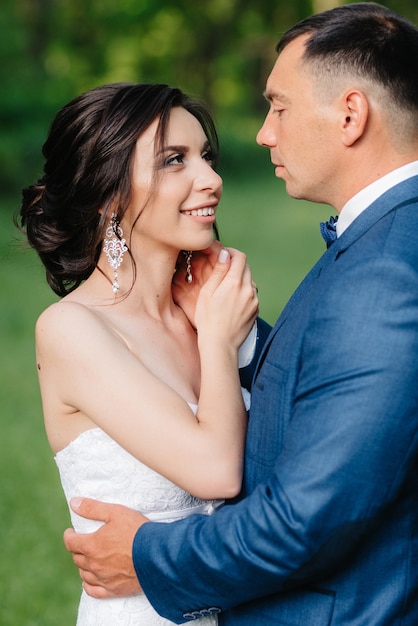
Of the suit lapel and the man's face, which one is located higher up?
the man's face

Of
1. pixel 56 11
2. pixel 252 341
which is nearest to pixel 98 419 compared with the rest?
pixel 252 341

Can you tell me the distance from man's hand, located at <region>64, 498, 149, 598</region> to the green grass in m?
1.19

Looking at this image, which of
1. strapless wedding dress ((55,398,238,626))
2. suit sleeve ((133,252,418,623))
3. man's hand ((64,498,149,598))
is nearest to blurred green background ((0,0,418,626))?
strapless wedding dress ((55,398,238,626))

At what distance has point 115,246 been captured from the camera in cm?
294

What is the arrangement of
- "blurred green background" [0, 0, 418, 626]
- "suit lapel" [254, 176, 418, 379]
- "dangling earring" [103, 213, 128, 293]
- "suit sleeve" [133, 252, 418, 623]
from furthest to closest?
"blurred green background" [0, 0, 418, 626] < "dangling earring" [103, 213, 128, 293] < "suit lapel" [254, 176, 418, 379] < "suit sleeve" [133, 252, 418, 623]

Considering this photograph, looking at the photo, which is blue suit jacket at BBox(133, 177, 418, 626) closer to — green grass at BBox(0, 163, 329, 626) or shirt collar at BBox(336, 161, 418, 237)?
shirt collar at BBox(336, 161, 418, 237)

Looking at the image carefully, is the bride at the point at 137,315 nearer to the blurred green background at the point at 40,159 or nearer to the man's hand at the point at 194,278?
the man's hand at the point at 194,278

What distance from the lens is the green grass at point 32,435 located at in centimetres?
531

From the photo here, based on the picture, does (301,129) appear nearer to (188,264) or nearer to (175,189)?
(175,189)

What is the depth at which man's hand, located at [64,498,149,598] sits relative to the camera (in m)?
2.33

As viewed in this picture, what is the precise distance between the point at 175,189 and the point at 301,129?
0.58 meters

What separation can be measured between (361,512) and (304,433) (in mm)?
205

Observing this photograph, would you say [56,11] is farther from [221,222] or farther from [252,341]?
[252,341]

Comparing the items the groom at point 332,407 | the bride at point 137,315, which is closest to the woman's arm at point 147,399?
the bride at point 137,315
